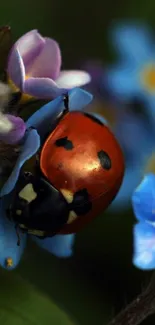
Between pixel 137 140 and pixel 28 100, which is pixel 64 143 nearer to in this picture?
pixel 28 100

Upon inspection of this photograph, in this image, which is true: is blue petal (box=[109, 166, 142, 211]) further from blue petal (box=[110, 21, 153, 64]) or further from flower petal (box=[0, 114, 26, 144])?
flower petal (box=[0, 114, 26, 144])

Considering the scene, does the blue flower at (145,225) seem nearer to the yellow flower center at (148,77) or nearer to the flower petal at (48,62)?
the flower petal at (48,62)

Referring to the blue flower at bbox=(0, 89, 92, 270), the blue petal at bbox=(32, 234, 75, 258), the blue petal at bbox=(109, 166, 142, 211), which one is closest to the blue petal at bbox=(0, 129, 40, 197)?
the blue flower at bbox=(0, 89, 92, 270)

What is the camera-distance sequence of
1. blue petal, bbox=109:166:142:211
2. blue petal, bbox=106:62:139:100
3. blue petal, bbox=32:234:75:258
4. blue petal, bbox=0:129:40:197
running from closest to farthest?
blue petal, bbox=0:129:40:197
blue petal, bbox=32:234:75:258
blue petal, bbox=109:166:142:211
blue petal, bbox=106:62:139:100

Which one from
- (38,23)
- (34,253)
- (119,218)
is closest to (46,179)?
(34,253)

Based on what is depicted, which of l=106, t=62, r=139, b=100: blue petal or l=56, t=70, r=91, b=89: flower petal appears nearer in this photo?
l=56, t=70, r=91, b=89: flower petal

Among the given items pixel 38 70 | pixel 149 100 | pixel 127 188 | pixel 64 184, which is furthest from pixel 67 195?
pixel 149 100

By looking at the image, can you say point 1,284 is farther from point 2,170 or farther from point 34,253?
point 34,253
